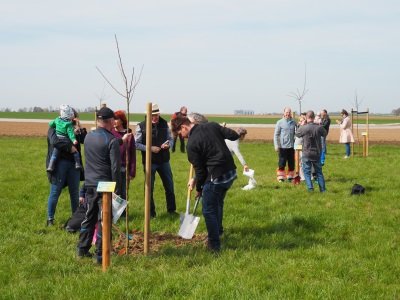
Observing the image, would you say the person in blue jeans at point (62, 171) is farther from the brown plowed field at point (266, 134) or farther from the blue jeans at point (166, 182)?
the brown plowed field at point (266, 134)

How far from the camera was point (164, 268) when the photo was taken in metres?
5.81

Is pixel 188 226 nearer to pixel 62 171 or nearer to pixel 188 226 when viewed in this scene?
pixel 188 226

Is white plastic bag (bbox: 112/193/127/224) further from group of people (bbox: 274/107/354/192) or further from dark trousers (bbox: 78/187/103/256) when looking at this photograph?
group of people (bbox: 274/107/354/192)

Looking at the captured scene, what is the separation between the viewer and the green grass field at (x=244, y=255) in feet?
16.6

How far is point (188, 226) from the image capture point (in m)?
7.15

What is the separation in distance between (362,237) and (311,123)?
4398 millimetres

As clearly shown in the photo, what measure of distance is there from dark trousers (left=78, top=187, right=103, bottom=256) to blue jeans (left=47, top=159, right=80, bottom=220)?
194 centimetres

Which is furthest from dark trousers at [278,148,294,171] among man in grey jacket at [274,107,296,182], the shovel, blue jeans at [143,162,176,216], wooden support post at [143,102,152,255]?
wooden support post at [143,102,152,255]

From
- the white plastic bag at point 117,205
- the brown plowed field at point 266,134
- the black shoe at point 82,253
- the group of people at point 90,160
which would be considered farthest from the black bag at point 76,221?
the brown plowed field at point 266,134

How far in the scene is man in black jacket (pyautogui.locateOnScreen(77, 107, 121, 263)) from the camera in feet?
19.1

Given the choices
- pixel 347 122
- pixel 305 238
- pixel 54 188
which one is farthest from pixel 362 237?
pixel 347 122

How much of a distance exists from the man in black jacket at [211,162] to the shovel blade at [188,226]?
567 mm

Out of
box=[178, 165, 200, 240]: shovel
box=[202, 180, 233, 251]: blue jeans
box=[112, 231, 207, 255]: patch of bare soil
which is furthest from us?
box=[178, 165, 200, 240]: shovel

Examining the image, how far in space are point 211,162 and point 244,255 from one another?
4.20ft
